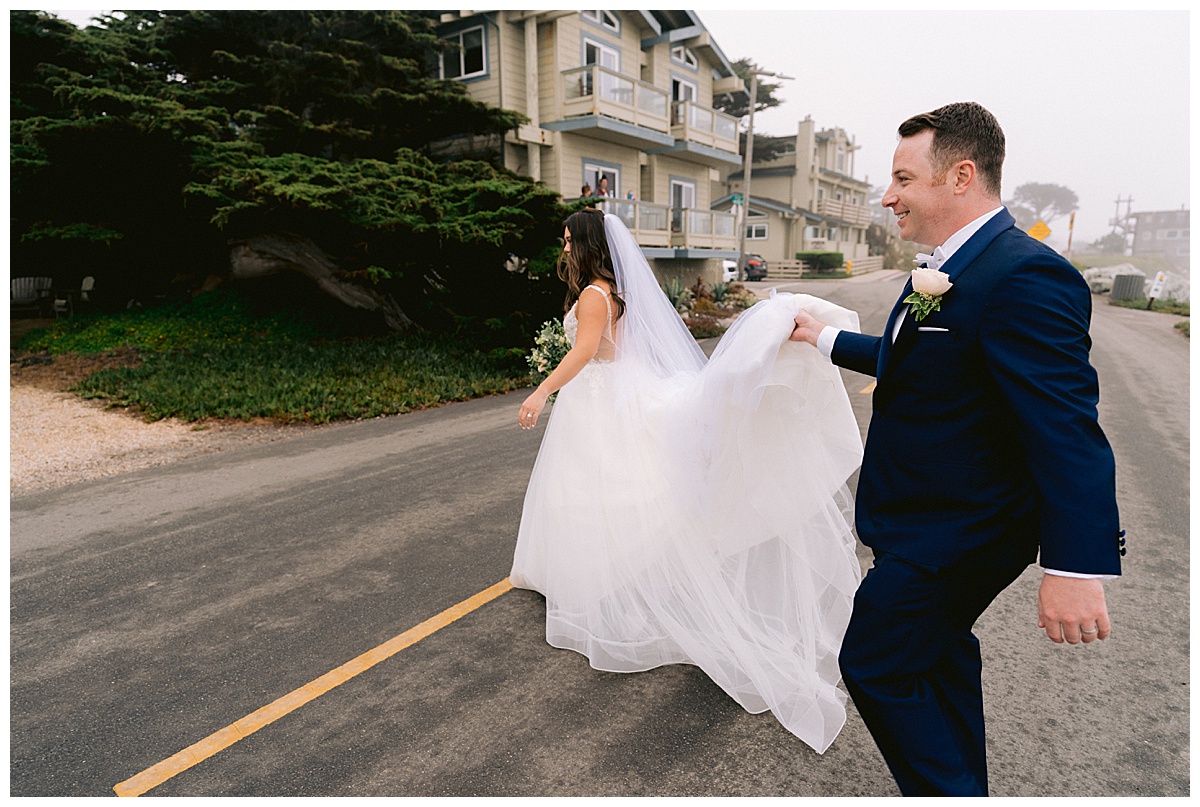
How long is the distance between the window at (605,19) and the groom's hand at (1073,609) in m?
23.0

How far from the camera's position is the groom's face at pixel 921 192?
6.86ft

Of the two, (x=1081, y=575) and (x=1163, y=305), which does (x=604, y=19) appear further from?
(x=1163, y=305)

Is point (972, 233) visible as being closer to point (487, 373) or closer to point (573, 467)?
point (573, 467)

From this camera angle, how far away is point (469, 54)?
20.6m

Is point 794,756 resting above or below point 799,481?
below

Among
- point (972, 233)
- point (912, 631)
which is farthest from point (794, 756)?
point (972, 233)

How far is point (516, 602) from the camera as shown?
165 inches

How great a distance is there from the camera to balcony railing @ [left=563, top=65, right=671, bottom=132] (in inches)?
805

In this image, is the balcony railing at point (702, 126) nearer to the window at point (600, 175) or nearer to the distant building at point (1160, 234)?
the window at point (600, 175)

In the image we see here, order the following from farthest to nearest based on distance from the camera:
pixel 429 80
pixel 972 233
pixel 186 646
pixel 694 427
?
pixel 429 80, pixel 186 646, pixel 694 427, pixel 972 233

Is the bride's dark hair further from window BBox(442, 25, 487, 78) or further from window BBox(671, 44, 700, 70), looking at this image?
window BBox(671, 44, 700, 70)

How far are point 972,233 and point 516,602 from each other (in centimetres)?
317

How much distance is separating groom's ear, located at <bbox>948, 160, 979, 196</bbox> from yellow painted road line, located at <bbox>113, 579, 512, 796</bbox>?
10.8 ft

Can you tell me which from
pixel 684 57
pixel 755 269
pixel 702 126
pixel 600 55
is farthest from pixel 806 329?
pixel 755 269
